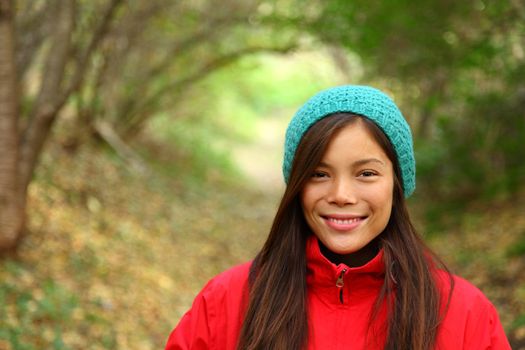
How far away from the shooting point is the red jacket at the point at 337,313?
78.6 inches

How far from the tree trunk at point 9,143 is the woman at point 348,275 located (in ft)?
12.1

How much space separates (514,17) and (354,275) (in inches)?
229

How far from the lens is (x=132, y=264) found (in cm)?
746

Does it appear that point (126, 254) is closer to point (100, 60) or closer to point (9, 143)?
point (9, 143)

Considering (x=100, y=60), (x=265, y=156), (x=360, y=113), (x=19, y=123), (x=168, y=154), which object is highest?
(x=265, y=156)

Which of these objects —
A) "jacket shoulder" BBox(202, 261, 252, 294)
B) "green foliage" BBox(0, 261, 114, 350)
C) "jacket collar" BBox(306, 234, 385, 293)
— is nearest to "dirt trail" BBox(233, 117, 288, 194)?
"green foliage" BBox(0, 261, 114, 350)

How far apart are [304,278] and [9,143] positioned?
3934 millimetres

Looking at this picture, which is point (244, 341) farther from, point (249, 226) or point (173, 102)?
point (173, 102)

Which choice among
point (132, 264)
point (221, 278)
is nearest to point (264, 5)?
point (132, 264)

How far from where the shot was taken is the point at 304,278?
215 centimetres

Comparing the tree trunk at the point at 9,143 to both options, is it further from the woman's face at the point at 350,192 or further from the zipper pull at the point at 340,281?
the zipper pull at the point at 340,281

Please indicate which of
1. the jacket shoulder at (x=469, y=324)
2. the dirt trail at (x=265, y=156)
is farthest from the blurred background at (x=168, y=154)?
the dirt trail at (x=265, y=156)

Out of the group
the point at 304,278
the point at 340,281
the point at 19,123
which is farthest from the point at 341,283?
the point at 19,123

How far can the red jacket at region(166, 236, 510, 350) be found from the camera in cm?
200
